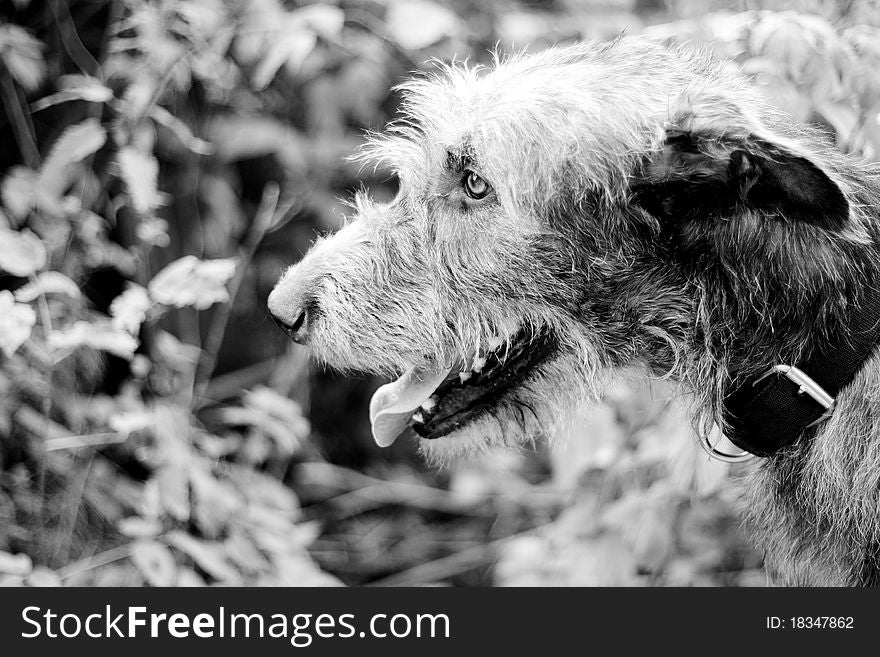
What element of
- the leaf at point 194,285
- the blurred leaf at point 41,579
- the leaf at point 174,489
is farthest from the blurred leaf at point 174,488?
the leaf at point 194,285

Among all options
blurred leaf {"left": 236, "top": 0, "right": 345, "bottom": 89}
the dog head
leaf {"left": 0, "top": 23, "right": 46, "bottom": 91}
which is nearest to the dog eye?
the dog head

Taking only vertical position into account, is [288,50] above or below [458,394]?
above

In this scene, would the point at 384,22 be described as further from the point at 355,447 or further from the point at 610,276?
the point at 355,447

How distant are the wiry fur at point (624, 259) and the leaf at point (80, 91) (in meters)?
0.96

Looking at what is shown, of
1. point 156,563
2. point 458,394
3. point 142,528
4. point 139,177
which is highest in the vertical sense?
point 139,177

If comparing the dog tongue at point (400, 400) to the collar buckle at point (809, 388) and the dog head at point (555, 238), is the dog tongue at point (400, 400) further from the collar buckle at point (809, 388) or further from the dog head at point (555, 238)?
the collar buckle at point (809, 388)

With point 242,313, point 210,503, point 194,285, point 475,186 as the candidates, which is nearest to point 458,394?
point 475,186

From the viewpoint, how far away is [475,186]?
2.72 meters

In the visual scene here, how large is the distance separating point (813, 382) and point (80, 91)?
2.56 metres

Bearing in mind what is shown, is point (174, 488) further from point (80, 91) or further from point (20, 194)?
point (80, 91)

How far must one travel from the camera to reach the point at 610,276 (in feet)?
8.75

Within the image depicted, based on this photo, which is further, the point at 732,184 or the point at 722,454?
the point at 722,454

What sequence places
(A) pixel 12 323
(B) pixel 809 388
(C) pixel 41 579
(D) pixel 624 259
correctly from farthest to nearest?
(C) pixel 41 579 < (A) pixel 12 323 < (D) pixel 624 259 < (B) pixel 809 388

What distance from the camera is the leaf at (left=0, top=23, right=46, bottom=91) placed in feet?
12.8
